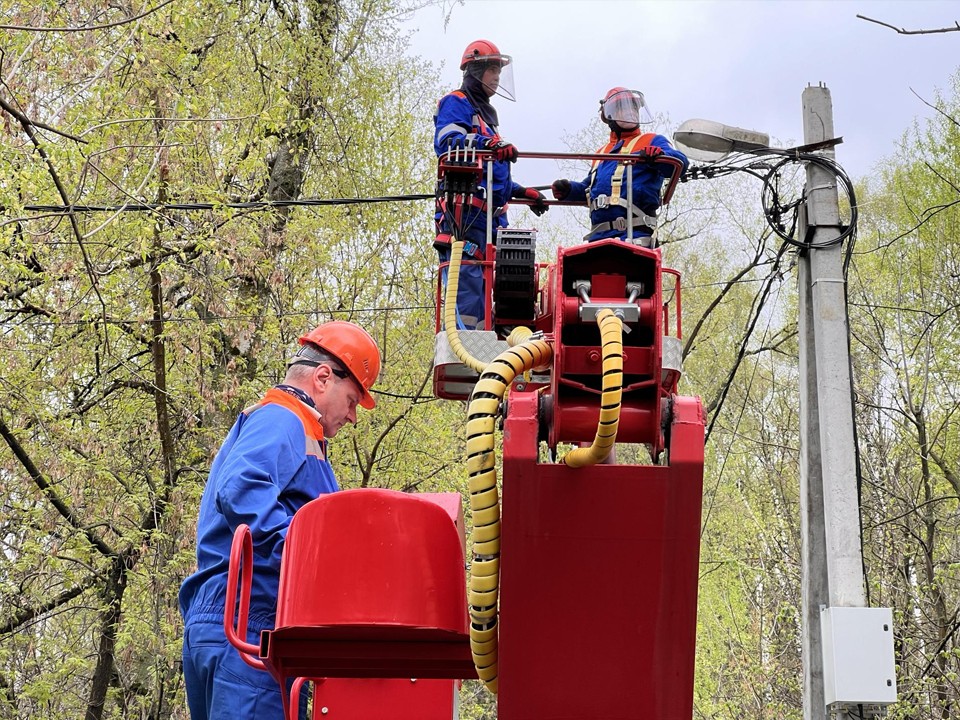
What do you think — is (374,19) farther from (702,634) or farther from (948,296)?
(702,634)

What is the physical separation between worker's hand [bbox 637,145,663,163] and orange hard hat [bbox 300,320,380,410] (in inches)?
124

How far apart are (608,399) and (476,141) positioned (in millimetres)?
4481

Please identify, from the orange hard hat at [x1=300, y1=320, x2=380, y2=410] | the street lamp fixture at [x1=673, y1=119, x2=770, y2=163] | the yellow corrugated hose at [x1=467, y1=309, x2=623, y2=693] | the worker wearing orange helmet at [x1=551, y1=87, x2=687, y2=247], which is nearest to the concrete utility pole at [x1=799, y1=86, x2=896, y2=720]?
the street lamp fixture at [x1=673, y1=119, x2=770, y2=163]

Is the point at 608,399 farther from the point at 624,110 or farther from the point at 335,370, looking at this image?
the point at 624,110

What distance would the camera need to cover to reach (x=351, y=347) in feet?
14.9

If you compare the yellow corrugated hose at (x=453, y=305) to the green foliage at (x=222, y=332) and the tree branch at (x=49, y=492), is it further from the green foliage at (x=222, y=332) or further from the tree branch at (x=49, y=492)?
the tree branch at (x=49, y=492)

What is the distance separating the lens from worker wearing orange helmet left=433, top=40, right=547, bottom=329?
7203mm

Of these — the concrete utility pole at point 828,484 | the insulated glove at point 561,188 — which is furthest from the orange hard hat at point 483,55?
the concrete utility pole at point 828,484

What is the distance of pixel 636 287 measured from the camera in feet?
10.5

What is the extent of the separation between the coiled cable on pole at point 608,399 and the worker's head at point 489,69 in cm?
495

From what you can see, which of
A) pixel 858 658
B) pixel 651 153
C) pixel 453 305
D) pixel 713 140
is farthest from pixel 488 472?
pixel 713 140

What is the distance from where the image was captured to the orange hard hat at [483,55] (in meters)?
7.66

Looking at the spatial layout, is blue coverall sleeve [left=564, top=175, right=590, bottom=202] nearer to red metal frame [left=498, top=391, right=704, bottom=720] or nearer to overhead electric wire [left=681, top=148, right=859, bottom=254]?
overhead electric wire [left=681, top=148, right=859, bottom=254]

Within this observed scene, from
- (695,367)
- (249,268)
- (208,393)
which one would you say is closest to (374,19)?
(249,268)
